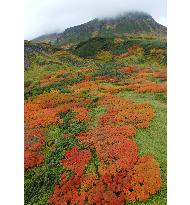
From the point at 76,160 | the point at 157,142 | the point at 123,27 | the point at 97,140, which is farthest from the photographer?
the point at 123,27

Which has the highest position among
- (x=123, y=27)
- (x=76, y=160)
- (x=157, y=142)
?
(x=123, y=27)

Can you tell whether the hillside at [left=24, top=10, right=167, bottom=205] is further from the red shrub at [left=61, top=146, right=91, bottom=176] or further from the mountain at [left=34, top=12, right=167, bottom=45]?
the mountain at [left=34, top=12, right=167, bottom=45]

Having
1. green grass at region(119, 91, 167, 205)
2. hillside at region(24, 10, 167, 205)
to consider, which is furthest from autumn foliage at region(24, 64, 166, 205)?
green grass at region(119, 91, 167, 205)

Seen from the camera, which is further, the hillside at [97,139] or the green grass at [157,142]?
the hillside at [97,139]

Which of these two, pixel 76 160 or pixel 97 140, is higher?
pixel 97 140

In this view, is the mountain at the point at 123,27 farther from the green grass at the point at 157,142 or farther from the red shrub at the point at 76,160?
the red shrub at the point at 76,160

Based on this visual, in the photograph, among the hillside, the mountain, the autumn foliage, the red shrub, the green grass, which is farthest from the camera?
the mountain

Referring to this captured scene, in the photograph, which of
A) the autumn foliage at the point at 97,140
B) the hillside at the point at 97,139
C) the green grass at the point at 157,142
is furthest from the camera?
the hillside at the point at 97,139

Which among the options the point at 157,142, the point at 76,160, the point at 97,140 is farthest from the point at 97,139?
the point at 157,142

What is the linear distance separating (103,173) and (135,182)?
6.02 ft

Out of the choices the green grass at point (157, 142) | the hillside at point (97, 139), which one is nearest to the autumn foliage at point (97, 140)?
the hillside at point (97, 139)

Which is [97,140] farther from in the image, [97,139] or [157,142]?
[157,142]

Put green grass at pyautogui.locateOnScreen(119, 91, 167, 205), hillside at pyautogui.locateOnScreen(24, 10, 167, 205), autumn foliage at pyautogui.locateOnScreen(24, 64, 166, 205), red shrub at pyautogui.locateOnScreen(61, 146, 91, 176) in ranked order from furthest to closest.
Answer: red shrub at pyautogui.locateOnScreen(61, 146, 91, 176), hillside at pyautogui.locateOnScreen(24, 10, 167, 205), autumn foliage at pyautogui.locateOnScreen(24, 64, 166, 205), green grass at pyautogui.locateOnScreen(119, 91, 167, 205)
